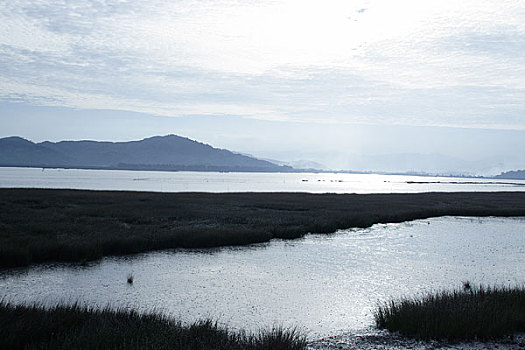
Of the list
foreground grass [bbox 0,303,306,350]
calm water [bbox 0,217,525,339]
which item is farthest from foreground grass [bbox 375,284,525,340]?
foreground grass [bbox 0,303,306,350]

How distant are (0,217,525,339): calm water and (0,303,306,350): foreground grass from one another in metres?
3.56

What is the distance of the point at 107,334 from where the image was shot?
35.4 ft

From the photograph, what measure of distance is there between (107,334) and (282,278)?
1247cm

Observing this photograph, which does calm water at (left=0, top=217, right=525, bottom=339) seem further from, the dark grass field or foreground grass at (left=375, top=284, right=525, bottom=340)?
foreground grass at (left=375, top=284, right=525, bottom=340)

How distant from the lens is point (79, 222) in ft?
→ 115

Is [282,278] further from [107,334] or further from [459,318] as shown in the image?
[107,334]

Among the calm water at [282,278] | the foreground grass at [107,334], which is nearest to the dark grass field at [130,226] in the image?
the calm water at [282,278]

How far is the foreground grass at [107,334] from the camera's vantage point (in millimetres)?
10234

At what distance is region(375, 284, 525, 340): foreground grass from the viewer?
1251cm

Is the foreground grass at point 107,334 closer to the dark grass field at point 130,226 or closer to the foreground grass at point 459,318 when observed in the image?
the foreground grass at point 459,318

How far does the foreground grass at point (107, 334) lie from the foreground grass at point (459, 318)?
12.6 feet

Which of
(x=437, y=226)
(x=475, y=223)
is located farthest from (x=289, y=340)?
(x=475, y=223)

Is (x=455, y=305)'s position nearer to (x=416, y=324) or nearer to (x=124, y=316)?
(x=416, y=324)

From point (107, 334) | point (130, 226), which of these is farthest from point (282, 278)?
point (130, 226)
